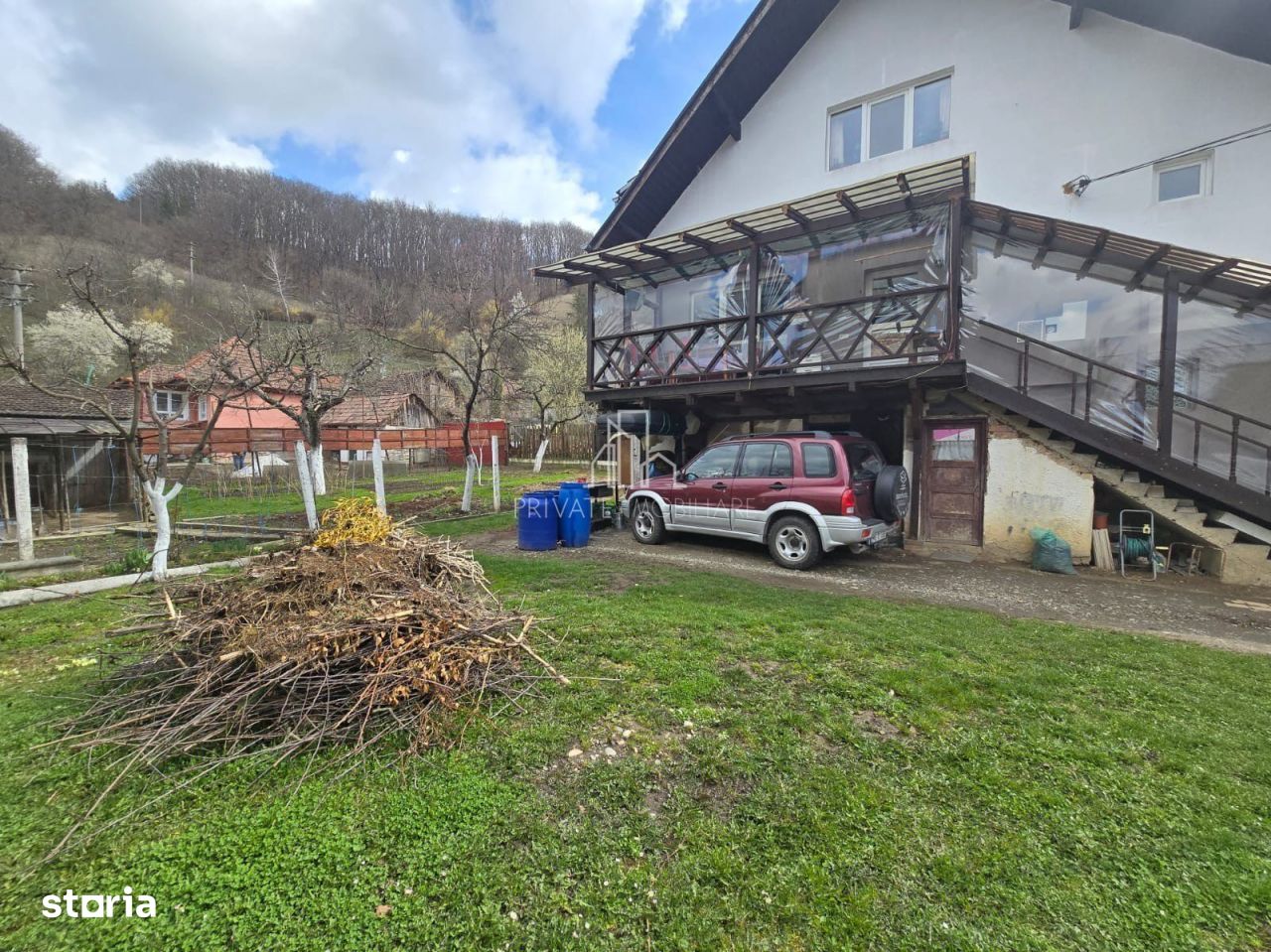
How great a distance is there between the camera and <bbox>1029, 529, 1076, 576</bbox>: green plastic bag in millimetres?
7184

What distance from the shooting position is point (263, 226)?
52188 mm

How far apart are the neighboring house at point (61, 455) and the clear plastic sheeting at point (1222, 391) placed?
A: 59.4ft

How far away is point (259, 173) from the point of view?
5784 cm

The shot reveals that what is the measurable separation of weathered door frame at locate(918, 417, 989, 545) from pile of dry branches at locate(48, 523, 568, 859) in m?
7.68

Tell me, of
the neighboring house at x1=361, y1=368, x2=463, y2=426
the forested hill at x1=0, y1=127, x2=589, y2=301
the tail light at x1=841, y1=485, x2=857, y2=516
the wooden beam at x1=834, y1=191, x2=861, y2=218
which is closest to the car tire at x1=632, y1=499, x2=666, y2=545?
the tail light at x1=841, y1=485, x2=857, y2=516

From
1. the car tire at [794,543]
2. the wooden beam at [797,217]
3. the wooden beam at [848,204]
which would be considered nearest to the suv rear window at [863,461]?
the car tire at [794,543]

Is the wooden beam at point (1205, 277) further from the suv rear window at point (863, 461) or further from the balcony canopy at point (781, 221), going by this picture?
the suv rear window at point (863, 461)

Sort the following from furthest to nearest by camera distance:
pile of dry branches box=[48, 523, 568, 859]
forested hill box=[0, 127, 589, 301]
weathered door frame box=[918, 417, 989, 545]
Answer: forested hill box=[0, 127, 589, 301] → weathered door frame box=[918, 417, 989, 545] → pile of dry branches box=[48, 523, 568, 859]

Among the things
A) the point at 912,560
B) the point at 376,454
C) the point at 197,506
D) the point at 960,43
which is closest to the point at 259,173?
the point at 197,506

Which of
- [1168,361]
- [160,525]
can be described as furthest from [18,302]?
[1168,361]

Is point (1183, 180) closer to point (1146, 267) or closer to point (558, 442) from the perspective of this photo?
point (1146, 267)

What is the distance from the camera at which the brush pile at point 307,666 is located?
9.40 feet

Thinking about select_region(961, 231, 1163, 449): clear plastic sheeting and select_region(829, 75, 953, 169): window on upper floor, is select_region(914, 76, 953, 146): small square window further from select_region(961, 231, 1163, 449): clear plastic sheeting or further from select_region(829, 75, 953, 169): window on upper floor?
select_region(961, 231, 1163, 449): clear plastic sheeting

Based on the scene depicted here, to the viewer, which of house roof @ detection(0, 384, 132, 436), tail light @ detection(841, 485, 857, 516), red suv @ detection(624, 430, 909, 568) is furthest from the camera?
house roof @ detection(0, 384, 132, 436)
